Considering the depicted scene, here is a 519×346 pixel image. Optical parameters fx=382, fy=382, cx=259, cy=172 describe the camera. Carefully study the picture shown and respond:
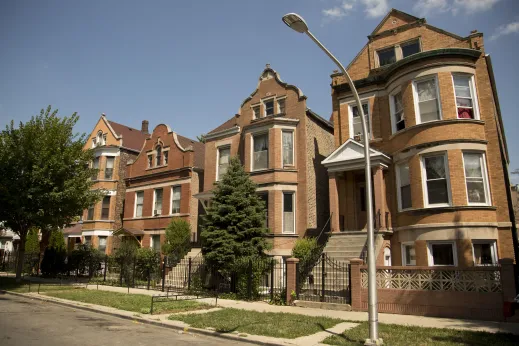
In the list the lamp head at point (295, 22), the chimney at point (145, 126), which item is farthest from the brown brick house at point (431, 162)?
the chimney at point (145, 126)

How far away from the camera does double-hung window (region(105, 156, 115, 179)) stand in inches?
1299

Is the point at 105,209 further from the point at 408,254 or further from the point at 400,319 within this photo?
the point at 400,319

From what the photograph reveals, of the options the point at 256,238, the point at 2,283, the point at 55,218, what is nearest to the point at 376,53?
the point at 256,238

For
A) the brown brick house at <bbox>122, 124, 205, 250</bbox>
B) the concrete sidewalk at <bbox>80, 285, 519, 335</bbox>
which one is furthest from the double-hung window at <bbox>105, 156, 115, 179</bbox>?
the concrete sidewalk at <bbox>80, 285, 519, 335</bbox>

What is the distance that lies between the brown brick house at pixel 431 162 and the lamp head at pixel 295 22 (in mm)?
9998

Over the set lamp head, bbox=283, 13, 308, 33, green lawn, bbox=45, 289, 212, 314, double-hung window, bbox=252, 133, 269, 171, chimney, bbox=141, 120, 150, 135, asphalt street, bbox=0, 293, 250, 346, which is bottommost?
asphalt street, bbox=0, 293, 250, 346

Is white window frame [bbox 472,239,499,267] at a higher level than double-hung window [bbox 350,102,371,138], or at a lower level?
lower

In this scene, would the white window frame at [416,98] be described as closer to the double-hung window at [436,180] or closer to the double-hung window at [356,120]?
the double-hung window at [436,180]

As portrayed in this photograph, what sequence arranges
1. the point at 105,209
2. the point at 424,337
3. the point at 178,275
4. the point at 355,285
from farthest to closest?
the point at 105,209
the point at 178,275
the point at 355,285
the point at 424,337

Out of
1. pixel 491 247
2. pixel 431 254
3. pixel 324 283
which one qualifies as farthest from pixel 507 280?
pixel 324 283

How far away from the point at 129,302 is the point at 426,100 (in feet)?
48.8

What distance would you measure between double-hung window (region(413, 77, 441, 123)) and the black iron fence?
7454 mm

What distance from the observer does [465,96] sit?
16453 mm

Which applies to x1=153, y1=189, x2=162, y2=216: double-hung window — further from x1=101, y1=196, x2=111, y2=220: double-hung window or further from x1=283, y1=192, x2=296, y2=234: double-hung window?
x1=283, y1=192, x2=296, y2=234: double-hung window
